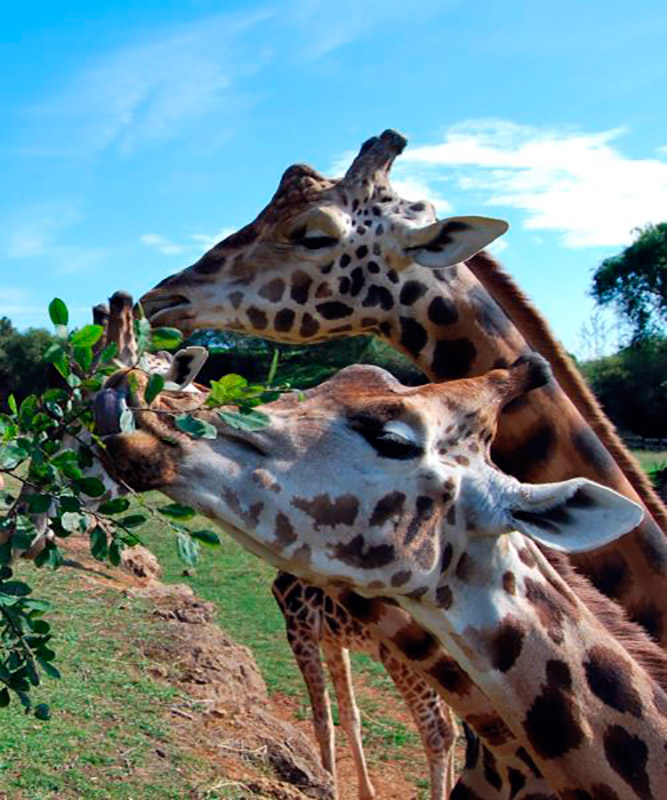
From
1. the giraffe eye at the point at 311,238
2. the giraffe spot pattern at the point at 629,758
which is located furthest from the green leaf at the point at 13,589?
the giraffe eye at the point at 311,238

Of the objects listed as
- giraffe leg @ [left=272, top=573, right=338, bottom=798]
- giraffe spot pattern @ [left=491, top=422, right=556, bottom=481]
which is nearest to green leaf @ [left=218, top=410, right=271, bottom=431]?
giraffe spot pattern @ [left=491, top=422, right=556, bottom=481]

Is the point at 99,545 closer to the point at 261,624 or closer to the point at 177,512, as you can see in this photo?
the point at 177,512

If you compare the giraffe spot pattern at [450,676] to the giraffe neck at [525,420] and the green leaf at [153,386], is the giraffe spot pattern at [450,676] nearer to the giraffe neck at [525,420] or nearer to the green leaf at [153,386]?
the giraffe neck at [525,420]

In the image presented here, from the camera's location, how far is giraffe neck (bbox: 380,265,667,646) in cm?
389

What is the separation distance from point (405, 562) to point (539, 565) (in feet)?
1.38

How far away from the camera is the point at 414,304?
4.34 metres

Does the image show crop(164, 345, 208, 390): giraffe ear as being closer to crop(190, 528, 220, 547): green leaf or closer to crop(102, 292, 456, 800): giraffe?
crop(190, 528, 220, 547): green leaf

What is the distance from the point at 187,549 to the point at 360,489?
518 millimetres

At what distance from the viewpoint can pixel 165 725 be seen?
20.6 ft

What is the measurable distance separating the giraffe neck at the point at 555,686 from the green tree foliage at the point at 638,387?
36.5 meters

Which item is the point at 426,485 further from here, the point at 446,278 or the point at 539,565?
the point at 446,278

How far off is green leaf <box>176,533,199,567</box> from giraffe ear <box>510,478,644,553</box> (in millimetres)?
814

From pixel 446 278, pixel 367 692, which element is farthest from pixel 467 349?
pixel 367 692

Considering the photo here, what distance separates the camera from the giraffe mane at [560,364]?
4.24 m
